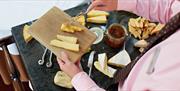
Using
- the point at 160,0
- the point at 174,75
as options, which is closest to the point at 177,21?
the point at 174,75

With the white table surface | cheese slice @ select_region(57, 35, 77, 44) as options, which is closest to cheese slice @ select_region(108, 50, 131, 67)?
cheese slice @ select_region(57, 35, 77, 44)

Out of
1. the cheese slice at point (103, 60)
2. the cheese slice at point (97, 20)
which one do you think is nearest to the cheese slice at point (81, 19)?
the cheese slice at point (97, 20)

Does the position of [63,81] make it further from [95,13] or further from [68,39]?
[95,13]

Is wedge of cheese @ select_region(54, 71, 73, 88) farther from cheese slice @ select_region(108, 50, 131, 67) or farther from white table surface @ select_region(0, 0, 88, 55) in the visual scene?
white table surface @ select_region(0, 0, 88, 55)

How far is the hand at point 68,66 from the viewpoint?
66 cm

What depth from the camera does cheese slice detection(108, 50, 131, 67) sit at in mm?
776

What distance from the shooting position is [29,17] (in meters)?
1.02

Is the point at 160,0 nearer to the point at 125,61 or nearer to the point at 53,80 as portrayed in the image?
the point at 125,61

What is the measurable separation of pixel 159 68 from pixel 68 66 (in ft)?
0.83

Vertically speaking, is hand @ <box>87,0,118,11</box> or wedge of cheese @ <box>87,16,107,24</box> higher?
hand @ <box>87,0,118,11</box>

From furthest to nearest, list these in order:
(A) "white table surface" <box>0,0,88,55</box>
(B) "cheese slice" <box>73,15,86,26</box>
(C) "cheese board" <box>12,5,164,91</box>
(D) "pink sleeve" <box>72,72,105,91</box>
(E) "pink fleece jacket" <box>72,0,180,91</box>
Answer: (A) "white table surface" <box>0,0,88,55</box>
(B) "cheese slice" <box>73,15,86,26</box>
(C) "cheese board" <box>12,5,164,91</box>
(D) "pink sleeve" <box>72,72,105,91</box>
(E) "pink fleece jacket" <box>72,0,180,91</box>

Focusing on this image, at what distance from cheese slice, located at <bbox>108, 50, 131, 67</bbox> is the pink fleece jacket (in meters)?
0.14

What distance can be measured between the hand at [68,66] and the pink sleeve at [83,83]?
0.02m

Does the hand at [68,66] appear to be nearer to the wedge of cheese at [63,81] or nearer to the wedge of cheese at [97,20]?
the wedge of cheese at [63,81]
